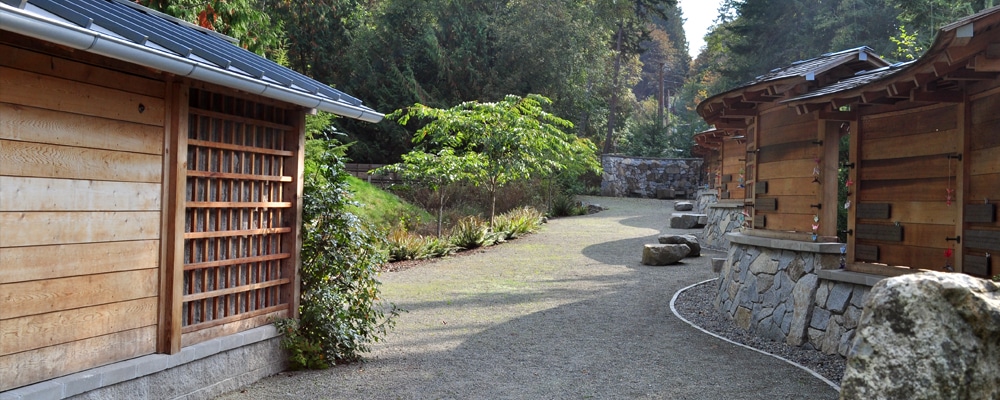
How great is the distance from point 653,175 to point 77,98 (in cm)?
2909

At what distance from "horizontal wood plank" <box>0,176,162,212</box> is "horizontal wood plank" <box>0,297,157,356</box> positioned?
0.61 meters

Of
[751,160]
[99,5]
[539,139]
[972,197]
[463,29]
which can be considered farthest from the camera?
[463,29]

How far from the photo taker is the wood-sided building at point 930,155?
5.56 metres

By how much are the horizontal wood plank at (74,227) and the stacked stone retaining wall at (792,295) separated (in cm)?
599

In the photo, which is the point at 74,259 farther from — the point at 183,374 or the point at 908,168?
the point at 908,168

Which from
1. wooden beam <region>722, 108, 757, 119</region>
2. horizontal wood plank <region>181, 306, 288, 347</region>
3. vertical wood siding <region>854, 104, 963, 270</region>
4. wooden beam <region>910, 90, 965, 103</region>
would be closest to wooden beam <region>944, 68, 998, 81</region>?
wooden beam <region>910, 90, 965, 103</region>

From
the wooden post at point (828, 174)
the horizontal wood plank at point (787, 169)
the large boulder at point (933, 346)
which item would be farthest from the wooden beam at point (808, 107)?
the large boulder at point (933, 346)

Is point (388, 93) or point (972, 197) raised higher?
point (388, 93)

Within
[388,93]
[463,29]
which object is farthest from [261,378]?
[463,29]

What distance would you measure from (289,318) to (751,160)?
679 cm

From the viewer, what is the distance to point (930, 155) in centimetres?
656

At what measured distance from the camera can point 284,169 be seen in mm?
6352

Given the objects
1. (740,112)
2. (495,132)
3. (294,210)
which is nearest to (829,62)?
(740,112)

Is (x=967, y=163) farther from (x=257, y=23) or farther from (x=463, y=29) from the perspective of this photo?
(x=463, y=29)
